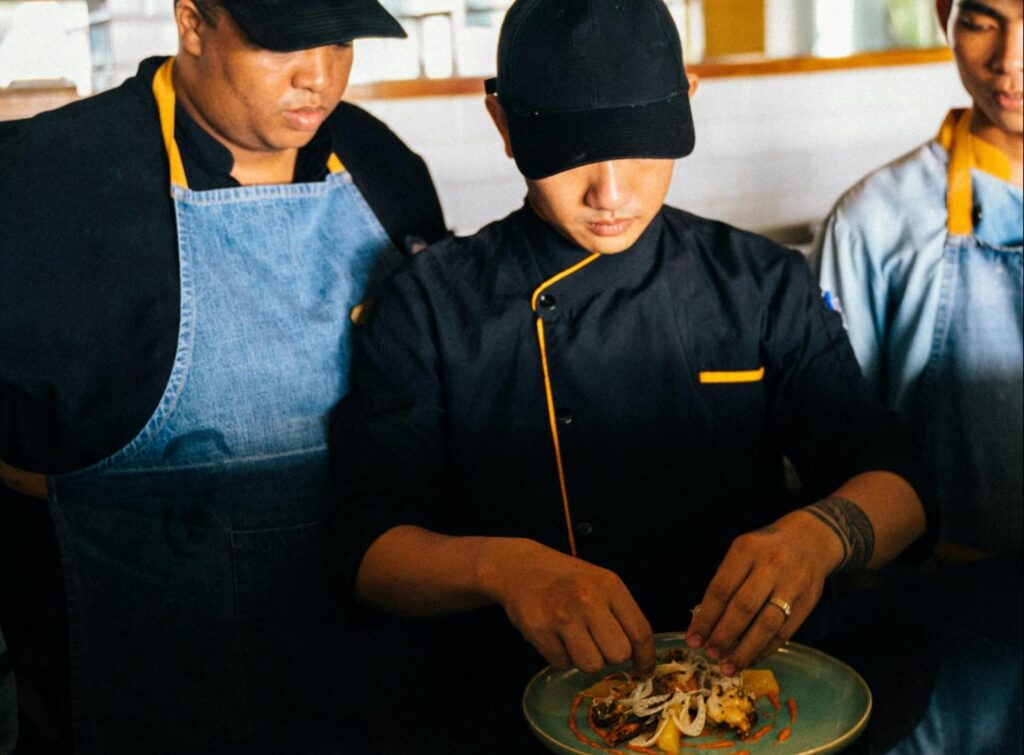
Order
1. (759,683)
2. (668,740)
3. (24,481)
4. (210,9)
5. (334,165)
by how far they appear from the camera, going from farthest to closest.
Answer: (334,165), (24,481), (210,9), (759,683), (668,740)

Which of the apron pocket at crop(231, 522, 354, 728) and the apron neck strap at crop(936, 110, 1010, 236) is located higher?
the apron neck strap at crop(936, 110, 1010, 236)

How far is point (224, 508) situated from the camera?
6.57 ft

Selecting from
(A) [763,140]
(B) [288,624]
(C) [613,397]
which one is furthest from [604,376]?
(A) [763,140]

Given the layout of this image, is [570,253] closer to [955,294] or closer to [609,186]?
[609,186]

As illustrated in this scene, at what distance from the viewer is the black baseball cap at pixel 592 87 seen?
5.49 feet

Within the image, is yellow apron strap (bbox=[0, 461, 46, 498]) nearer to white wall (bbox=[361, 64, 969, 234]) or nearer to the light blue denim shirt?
the light blue denim shirt

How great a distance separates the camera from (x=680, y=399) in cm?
187

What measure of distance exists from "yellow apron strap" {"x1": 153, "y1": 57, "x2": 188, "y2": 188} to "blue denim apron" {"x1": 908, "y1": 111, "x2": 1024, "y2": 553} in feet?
4.40

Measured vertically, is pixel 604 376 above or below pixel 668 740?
above

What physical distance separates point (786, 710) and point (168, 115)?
4.18 ft

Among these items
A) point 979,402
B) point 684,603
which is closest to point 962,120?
point 979,402

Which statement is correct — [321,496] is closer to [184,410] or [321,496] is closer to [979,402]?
[184,410]

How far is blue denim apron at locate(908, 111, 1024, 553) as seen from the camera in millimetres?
2326

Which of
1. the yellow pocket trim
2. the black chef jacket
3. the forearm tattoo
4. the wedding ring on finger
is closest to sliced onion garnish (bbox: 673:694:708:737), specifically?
the wedding ring on finger
